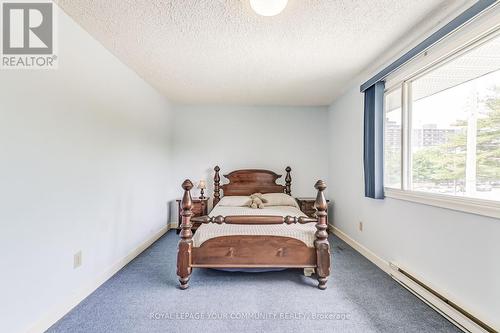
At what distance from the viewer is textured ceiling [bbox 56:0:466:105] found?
1.78 metres

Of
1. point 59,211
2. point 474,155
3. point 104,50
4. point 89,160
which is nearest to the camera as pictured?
point 474,155

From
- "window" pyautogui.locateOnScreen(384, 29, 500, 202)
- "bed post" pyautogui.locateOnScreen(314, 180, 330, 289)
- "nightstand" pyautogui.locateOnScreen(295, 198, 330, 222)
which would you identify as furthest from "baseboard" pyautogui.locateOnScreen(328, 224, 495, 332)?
"nightstand" pyautogui.locateOnScreen(295, 198, 330, 222)

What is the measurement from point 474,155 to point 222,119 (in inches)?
142

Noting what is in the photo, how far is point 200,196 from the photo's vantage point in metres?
4.31

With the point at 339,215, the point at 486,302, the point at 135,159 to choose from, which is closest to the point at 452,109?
the point at 486,302

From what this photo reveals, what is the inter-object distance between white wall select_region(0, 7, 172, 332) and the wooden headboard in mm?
1530

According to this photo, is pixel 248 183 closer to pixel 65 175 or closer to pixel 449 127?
pixel 65 175

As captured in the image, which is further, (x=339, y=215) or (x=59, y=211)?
(x=339, y=215)

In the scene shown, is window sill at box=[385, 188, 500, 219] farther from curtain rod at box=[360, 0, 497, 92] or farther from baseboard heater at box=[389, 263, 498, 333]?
curtain rod at box=[360, 0, 497, 92]

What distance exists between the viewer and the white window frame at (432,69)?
156 centimetres

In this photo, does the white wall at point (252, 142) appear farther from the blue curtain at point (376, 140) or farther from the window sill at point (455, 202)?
the window sill at point (455, 202)

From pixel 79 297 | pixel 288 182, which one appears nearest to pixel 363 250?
pixel 288 182

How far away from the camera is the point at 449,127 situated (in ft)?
6.52

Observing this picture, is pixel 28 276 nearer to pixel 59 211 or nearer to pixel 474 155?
pixel 59 211
